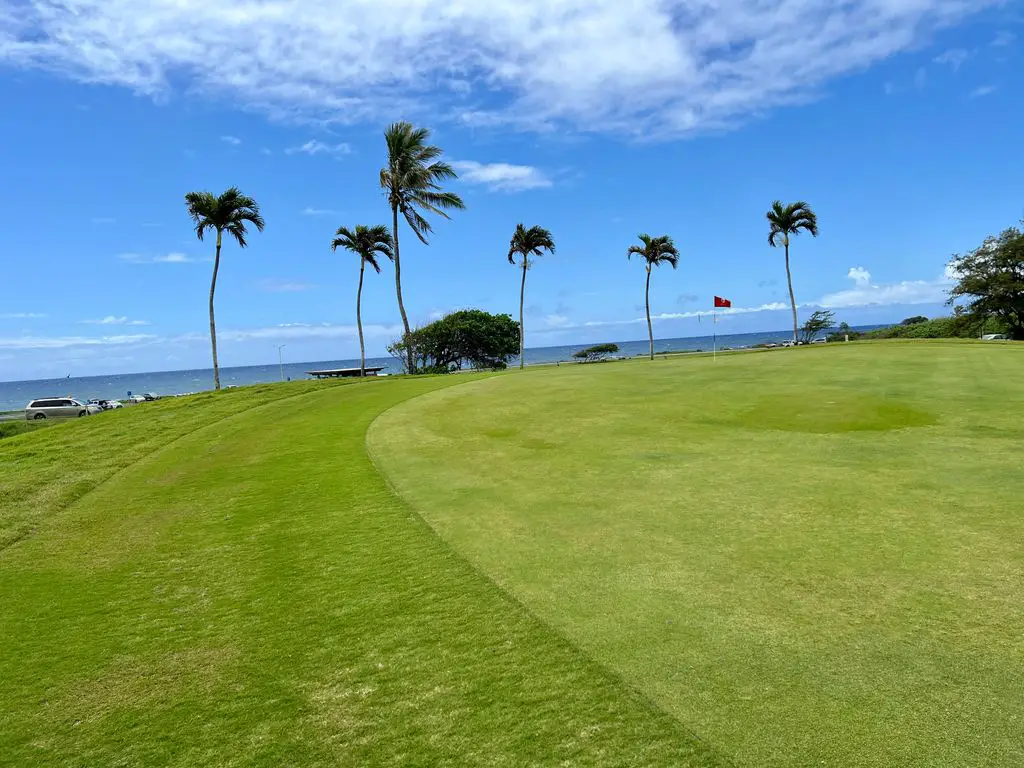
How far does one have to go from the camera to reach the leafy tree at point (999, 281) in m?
49.4

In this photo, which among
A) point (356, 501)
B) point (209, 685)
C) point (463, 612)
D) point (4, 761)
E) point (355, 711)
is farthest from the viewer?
Answer: point (356, 501)

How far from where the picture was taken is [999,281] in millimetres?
49844

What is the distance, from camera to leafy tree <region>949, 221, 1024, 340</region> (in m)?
49.4

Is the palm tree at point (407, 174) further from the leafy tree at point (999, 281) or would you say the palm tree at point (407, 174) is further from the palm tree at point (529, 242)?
the leafy tree at point (999, 281)

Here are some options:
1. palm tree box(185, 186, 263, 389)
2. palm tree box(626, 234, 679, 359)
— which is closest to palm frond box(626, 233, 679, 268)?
palm tree box(626, 234, 679, 359)

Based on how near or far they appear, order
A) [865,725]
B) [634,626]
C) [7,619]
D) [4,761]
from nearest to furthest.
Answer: [865,725] → [4,761] → [634,626] → [7,619]

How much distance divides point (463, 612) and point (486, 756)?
153 centimetres

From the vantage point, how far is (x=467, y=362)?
69.8 metres

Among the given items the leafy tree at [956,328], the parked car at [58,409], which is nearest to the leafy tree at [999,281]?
the leafy tree at [956,328]

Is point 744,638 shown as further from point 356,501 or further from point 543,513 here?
point 356,501

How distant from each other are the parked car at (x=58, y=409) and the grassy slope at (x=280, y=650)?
48.4 m


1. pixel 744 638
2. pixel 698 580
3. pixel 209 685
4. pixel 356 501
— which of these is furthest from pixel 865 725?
pixel 356 501

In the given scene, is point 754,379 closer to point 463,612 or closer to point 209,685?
point 463,612

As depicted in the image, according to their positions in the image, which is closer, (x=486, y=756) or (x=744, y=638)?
(x=486, y=756)
